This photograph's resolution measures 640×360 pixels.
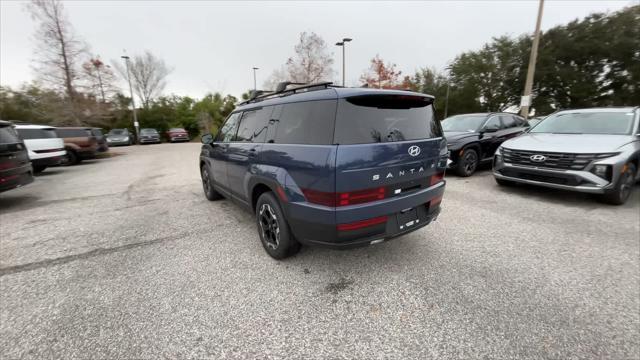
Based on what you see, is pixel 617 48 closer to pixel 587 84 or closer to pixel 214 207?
pixel 587 84

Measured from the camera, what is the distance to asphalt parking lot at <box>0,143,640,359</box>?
1877 millimetres

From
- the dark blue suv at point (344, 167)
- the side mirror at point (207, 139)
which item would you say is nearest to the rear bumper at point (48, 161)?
the side mirror at point (207, 139)

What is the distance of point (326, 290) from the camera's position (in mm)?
2467

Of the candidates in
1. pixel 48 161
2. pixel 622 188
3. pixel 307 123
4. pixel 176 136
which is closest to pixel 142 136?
pixel 176 136

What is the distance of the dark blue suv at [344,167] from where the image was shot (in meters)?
2.20

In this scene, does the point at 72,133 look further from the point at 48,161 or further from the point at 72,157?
the point at 48,161

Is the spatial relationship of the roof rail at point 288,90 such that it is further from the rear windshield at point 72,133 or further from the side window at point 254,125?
the rear windshield at point 72,133

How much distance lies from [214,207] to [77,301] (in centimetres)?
262

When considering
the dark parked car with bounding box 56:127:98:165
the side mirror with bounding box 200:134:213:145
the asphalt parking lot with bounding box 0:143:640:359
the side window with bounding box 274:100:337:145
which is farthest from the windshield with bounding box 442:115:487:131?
the dark parked car with bounding box 56:127:98:165

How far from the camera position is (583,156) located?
426 centimetres

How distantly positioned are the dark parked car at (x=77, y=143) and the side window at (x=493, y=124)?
15391 millimetres

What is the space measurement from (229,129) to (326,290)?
2879mm

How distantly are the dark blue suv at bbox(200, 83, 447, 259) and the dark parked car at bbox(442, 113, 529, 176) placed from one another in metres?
4.27

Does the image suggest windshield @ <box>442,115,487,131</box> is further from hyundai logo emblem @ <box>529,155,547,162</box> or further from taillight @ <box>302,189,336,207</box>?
taillight @ <box>302,189,336,207</box>
